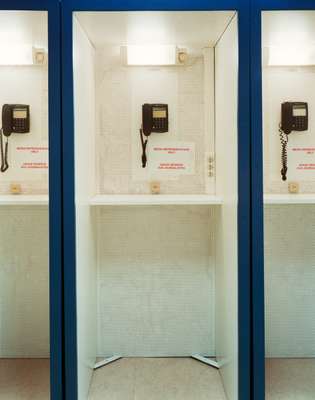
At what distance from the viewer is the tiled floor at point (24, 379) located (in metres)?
2.28

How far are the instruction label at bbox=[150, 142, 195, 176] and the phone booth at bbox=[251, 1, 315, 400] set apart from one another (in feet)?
1.49

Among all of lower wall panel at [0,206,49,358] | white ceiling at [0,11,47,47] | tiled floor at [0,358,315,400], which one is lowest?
tiled floor at [0,358,315,400]

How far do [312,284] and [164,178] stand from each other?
1.20 meters

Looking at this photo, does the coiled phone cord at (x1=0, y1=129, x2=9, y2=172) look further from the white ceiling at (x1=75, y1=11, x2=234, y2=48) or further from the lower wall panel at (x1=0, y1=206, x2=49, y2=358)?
the white ceiling at (x1=75, y1=11, x2=234, y2=48)

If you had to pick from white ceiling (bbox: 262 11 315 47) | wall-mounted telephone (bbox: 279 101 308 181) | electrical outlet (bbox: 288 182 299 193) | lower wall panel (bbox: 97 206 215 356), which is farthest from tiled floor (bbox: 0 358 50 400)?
white ceiling (bbox: 262 11 315 47)

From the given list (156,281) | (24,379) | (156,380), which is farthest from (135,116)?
(24,379)

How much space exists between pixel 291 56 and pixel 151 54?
0.87 metres

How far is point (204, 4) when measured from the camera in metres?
1.84

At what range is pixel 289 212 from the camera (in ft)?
8.87

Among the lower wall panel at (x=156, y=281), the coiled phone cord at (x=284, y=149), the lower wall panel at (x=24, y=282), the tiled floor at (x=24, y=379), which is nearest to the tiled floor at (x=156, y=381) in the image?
the lower wall panel at (x=156, y=281)

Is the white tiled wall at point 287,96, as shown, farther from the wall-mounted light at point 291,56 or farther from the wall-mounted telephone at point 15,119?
the wall-mounted telephone at point 15,119

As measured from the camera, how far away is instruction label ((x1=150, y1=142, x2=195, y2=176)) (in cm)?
265

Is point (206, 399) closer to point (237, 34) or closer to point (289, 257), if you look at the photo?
point (289, 257)

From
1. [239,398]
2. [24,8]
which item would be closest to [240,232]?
[239,398]
